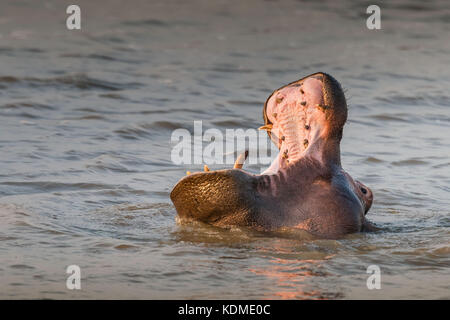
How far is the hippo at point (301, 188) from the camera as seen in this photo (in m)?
4.84

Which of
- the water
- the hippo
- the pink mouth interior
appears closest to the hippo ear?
the hippo

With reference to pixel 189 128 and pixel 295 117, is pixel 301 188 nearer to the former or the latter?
pixel 295 117

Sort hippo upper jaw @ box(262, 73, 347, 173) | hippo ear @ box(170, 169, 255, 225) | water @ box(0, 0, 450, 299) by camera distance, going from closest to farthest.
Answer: water @ box(0, 0, 450, 299)
hippo ear @ box(170, 169, 255, 225)
hippo upper jaw @ box(262, 73, 347, 173)

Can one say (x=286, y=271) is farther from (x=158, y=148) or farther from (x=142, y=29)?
(x=142, y=29)

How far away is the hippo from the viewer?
4.84 meters

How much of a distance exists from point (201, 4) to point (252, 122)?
27.7ft

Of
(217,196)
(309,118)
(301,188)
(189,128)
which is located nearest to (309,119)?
(309,118)

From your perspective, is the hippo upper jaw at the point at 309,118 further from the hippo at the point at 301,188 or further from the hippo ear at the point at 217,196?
the hippo ear at the point at 217,196

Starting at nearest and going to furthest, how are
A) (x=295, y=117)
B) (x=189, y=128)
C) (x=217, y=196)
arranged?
(x=217, y=196)
(x=295, y=117)
(x=189, y=128)

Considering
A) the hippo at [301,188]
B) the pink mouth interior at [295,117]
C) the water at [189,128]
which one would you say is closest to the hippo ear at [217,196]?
the hippo at [301,188]

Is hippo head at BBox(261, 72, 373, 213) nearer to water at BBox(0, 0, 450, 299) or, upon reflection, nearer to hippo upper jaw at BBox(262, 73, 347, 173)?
hippo upper jaw at BBox(262, 73, 347, 173)

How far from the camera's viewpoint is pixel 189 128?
31.9 feet

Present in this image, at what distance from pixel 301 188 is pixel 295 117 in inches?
17.3
